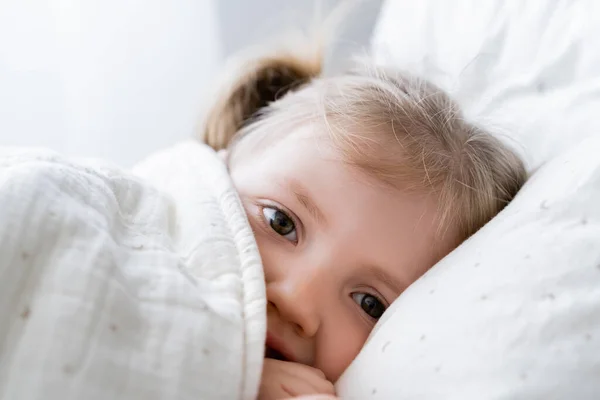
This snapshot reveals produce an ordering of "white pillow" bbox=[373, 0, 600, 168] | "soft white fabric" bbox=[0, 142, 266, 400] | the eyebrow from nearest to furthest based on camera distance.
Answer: "soft white fabric" bbox=[0, 142, 266, 400] < the eyebrow < "white pillow" bbox=[373, 0, 600, 168]

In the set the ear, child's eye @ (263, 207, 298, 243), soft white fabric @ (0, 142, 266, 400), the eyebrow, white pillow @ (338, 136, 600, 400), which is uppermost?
white pillow @ (338, 136, 600, 400)

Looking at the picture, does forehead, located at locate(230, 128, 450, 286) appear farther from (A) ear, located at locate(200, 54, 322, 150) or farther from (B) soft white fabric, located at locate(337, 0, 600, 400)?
(A) ear, located at locate(200, 54, 322, 150)

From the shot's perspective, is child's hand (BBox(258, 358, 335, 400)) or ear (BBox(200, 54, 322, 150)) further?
ear (BBox(200, 54, 322, 150))

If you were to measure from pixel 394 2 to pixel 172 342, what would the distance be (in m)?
0.87

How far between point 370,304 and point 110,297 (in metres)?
0.28

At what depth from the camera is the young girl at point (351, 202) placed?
2.02 feet

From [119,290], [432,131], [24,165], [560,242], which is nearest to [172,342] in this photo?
[119,290]

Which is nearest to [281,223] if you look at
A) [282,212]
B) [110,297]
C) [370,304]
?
[282,212]

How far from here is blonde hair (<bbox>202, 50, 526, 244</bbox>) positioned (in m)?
0.70

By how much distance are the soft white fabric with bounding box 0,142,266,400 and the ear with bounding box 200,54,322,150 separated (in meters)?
0.46

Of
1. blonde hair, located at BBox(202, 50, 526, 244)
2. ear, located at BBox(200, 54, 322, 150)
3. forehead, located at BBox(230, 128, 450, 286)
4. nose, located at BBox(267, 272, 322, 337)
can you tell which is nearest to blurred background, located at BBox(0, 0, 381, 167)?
ear, located at BBox(200, 54, 322, 150)

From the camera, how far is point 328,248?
2.08ft

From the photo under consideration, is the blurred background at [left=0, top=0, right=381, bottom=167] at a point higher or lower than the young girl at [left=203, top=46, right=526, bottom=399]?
lower

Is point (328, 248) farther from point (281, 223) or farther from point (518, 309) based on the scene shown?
point (518, 309)
